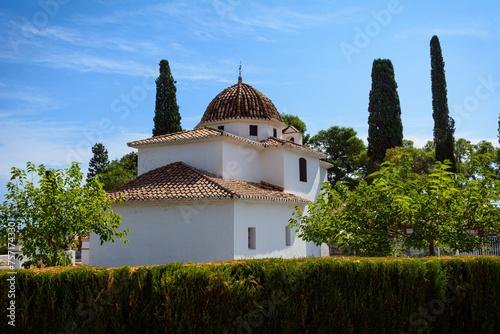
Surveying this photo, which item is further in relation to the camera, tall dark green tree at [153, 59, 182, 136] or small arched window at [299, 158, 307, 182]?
tall dark green tree at [153, 59, 182, 136]

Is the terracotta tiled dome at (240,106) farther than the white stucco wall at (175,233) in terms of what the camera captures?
Yes

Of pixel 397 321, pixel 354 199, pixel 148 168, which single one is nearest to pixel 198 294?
pixel 397 321

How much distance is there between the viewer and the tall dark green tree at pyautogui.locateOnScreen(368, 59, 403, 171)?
1516 inches

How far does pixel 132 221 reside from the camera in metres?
17.5

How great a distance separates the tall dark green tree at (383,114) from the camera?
3850 cm

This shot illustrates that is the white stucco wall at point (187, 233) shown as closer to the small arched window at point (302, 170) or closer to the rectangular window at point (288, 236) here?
the rectangular window at point (288, 236)

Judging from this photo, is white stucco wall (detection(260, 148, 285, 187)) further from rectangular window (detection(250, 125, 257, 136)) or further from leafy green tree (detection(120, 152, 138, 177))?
leafy green tree (detection(120, 152, 138, 177))

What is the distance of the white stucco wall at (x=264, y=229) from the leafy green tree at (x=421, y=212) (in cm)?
755

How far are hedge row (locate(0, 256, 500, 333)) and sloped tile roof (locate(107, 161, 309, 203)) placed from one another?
9.70 m

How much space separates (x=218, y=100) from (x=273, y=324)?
20.7 metres

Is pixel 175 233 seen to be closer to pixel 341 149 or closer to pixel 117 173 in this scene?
pixel 117 173

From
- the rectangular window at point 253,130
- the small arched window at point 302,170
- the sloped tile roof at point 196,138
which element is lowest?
the small arched window at point 302,170

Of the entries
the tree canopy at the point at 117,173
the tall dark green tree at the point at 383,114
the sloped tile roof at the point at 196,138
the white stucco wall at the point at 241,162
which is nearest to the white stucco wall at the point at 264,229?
the white stucco wall at the point at 241,162

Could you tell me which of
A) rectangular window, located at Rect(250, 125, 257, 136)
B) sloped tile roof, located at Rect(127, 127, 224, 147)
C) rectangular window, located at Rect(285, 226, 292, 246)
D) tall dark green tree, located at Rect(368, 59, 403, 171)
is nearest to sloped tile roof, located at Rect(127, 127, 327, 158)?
sloped tile roof, located at Rect(127, 127, 224, 147)
